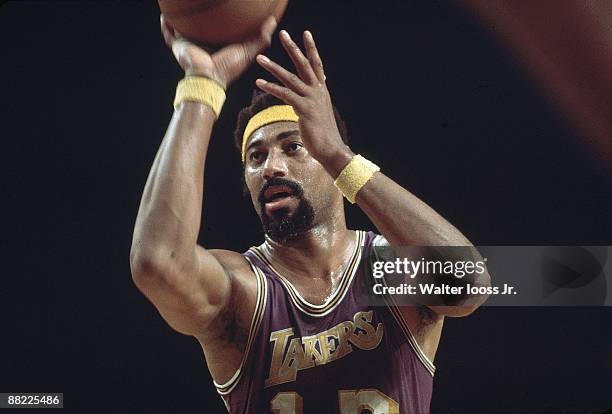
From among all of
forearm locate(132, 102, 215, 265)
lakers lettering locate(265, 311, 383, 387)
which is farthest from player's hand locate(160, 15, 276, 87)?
lakers lettering locate(265, 311, 383, 387)

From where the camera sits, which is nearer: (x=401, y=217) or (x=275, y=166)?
(x=401, y=217)

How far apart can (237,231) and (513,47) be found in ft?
2.74

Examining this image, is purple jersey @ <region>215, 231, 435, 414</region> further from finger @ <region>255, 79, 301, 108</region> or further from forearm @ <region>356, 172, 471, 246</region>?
finger @ <region>255, 79, 301, 108</region>

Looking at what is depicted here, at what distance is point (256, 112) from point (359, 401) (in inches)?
29.3

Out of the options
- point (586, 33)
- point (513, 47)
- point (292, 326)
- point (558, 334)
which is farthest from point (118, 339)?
point (586, 33)

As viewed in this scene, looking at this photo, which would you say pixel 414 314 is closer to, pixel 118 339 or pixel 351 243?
pixel 351 243

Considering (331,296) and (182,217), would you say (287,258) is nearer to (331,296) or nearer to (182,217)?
(331,296)

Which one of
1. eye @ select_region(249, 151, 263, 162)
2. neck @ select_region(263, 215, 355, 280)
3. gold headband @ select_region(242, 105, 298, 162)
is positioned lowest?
neck @ select_region(263, 215, 355, 280)

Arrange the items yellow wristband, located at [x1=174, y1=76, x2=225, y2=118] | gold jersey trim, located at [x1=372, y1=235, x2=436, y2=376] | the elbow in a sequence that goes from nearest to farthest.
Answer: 1. the elbow
2. yellow wristband, located at [x1=174, y1=76, x2=225, y2=118]
3. gold jersey trim, located at [x1=372, y1=235, x2=436, y2=376]

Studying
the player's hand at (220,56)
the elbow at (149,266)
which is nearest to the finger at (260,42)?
the player's hand at (220,56)

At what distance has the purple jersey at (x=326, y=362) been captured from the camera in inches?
76.2

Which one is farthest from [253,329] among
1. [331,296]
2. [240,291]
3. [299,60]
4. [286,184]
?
[299,60]

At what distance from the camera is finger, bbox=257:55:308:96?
1.84 metres

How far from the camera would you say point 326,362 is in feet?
6.40
